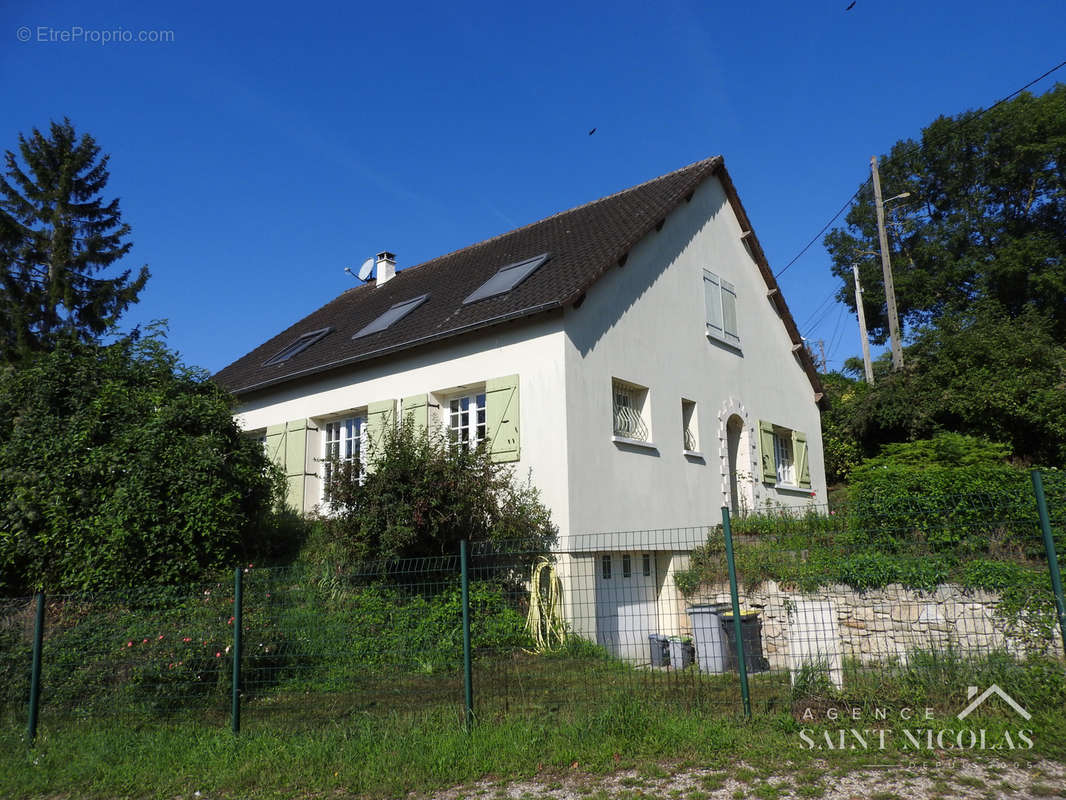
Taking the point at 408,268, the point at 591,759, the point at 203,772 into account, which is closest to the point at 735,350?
the point at 408,268

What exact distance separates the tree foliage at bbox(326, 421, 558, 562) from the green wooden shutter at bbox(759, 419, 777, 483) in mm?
6400

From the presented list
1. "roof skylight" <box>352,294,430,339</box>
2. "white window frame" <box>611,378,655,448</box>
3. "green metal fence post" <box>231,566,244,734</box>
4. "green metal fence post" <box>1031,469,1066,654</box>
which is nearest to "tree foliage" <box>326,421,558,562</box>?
"white window frame" <box>611,378,655,448</box>

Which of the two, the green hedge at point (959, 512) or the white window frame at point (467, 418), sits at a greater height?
the white window frame at point (467, 418)

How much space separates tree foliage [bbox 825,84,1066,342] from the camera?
→ 91.1 feet

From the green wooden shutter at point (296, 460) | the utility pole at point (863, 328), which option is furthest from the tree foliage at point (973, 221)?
the green wooden shutter at point (296, 460)

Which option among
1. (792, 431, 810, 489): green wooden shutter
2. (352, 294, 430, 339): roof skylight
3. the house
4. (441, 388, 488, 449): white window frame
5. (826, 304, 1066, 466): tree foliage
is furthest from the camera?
(792, 431, 810, 489): green wooden shutter

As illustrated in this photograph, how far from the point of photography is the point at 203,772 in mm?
6012

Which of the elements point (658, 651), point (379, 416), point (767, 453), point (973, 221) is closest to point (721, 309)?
point (767, 453)

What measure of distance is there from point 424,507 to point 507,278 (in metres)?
5.53

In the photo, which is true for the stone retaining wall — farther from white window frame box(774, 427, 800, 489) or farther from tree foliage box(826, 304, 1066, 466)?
tree foliage box(826, 304, 1066, 466)

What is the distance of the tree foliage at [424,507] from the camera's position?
10.0m

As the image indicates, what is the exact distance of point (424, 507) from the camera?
10.0 meters

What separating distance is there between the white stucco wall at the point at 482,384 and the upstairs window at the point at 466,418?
0.92ft

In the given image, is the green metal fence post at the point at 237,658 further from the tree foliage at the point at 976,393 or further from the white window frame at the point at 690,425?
the tree foliage at the point at 976,393
